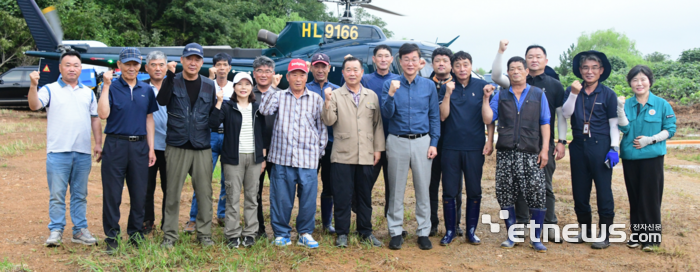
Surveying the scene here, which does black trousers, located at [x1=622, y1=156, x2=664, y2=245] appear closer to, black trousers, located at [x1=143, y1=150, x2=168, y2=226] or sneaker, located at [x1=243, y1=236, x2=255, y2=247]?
sneaker, located at [x1=243, y1=236, x2=255, y2=247]

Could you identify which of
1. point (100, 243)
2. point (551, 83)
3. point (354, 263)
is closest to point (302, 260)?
point (354, 263)

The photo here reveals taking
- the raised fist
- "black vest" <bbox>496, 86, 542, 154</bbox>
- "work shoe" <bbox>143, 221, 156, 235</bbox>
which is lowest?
"work shoe" <bbox>143, 221, 156, 235</bbox>

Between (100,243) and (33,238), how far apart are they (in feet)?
2.46

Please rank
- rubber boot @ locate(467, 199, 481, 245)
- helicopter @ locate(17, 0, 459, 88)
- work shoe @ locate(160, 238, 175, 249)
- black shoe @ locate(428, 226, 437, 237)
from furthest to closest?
helicopter @ locate(17, 0, 459, 88) → black shoe @ locate(428, 226, 437, 237) → rubber boot @ locate(467, 199, 481, 245) → work shoe @ locate(160, 238, 175, 249)

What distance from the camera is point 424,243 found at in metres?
4.85

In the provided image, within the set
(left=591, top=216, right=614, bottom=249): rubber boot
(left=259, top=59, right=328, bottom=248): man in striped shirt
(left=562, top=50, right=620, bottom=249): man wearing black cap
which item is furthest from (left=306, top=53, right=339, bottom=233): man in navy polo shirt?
(left=591, top=216, right=614, bottom=249): rubber boot

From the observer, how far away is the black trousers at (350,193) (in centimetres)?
482

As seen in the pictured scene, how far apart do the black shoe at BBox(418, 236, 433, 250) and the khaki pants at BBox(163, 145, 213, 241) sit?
2020 mm

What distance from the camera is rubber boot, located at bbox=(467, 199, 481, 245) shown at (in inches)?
195

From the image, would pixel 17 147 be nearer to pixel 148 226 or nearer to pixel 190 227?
pixel 148 226

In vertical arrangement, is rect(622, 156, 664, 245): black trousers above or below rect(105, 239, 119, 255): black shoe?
above

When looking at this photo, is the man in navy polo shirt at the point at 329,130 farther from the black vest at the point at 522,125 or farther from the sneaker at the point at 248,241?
the black vest at the point at 522,125

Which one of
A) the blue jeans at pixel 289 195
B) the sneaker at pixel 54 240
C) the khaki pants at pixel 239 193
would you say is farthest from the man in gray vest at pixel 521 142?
the sneaker at pixel 54 240

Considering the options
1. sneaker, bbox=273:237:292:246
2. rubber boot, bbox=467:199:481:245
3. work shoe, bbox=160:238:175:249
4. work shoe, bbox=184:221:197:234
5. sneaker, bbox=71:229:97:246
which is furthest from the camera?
work shoe, bbox=184:221:197:234
